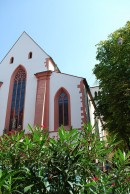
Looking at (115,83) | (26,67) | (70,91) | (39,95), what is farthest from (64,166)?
(26,67)

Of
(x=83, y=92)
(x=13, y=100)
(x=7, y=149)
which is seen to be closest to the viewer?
(x=7, y=149)

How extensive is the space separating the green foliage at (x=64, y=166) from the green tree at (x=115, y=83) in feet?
31.8

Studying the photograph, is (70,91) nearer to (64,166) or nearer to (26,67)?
(26,67)

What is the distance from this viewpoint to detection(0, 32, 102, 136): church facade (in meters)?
16.6

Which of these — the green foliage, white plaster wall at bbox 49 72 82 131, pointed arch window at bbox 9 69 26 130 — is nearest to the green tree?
white plaster wall at bbox 49 72 82 131

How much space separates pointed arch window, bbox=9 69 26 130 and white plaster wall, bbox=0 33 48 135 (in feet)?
1.77

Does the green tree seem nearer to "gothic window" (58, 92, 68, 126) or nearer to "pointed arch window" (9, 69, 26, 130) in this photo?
"gothic window" (58, 92, 68, 126)

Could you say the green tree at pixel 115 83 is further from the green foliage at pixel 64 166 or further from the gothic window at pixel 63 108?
the green foliage at pixel 64 166

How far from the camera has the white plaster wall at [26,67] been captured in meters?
17.8

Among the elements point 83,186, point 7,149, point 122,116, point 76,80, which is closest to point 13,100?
point 76,80

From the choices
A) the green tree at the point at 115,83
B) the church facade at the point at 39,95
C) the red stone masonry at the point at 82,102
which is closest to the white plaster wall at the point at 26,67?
the church facade at the point at 39,95

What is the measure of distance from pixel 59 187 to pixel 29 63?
18.0 meters

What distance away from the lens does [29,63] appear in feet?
67.6

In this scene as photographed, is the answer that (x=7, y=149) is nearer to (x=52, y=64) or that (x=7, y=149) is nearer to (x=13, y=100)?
(x=13, y=100)
